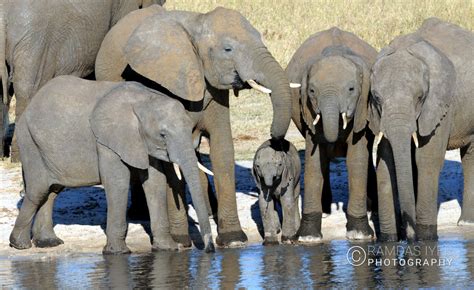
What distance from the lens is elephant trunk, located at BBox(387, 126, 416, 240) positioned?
45.9 ft

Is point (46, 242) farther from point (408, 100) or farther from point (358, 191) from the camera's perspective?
point (408, 100)

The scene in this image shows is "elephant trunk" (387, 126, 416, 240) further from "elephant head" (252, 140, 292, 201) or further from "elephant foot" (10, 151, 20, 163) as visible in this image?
"elephant foot" (10, 151, 20, 163)

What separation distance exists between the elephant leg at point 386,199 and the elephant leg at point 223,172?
1222 millimetres

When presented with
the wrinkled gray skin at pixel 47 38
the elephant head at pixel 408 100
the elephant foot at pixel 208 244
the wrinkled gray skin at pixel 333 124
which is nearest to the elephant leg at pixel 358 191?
the wrinkled gray skin at pixel 333 124

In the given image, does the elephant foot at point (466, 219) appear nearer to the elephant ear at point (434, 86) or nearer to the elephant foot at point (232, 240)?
the elephant ear at point (434, 86)

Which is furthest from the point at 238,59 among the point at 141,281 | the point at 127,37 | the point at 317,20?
the point at 317,20

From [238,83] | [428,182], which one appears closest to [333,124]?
[238,83]

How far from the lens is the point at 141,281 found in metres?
13.0

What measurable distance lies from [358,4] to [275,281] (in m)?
12.8

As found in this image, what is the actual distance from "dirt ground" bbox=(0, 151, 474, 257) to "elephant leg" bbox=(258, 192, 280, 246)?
0.99ft

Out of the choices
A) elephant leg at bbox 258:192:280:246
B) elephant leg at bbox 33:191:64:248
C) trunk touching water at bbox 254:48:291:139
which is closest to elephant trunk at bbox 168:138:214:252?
trunk touching water at bbox 254:48:291:139

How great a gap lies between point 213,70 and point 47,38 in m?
3.01

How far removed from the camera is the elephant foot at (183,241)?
14750 millimetres

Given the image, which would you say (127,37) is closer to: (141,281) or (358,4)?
(141,281)
